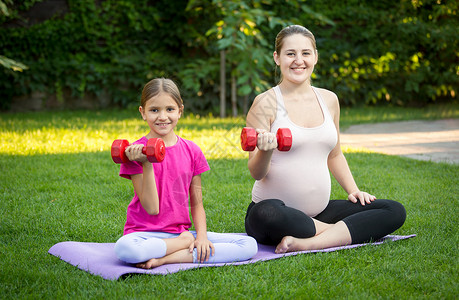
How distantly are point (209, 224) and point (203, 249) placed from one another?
0.81m

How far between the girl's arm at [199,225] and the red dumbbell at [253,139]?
42 cm

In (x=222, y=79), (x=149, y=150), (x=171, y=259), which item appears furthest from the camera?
(x=222, y=79)

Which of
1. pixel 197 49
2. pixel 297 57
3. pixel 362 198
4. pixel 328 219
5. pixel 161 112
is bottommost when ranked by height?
A: pixel 328 219

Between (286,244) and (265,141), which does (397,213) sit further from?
(265,141)

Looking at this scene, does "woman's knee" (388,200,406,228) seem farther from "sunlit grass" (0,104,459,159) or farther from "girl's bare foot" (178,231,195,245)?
"sunlit grass" (0,104,459,159)

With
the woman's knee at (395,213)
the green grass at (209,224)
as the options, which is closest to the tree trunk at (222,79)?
the green grass at (209,224)

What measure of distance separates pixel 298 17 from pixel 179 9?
2.27 meters

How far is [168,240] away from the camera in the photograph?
252 cm

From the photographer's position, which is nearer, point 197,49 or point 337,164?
point 337,164

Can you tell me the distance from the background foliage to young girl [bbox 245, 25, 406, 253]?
4.67 meters

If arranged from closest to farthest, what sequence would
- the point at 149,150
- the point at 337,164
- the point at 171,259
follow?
the point at 149,150 < the point at 171,259 < the point at 337,164

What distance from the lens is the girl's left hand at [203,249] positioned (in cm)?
254

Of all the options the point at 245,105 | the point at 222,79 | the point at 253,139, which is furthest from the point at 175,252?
the point at 245,105

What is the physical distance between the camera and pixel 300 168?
2832 mm
